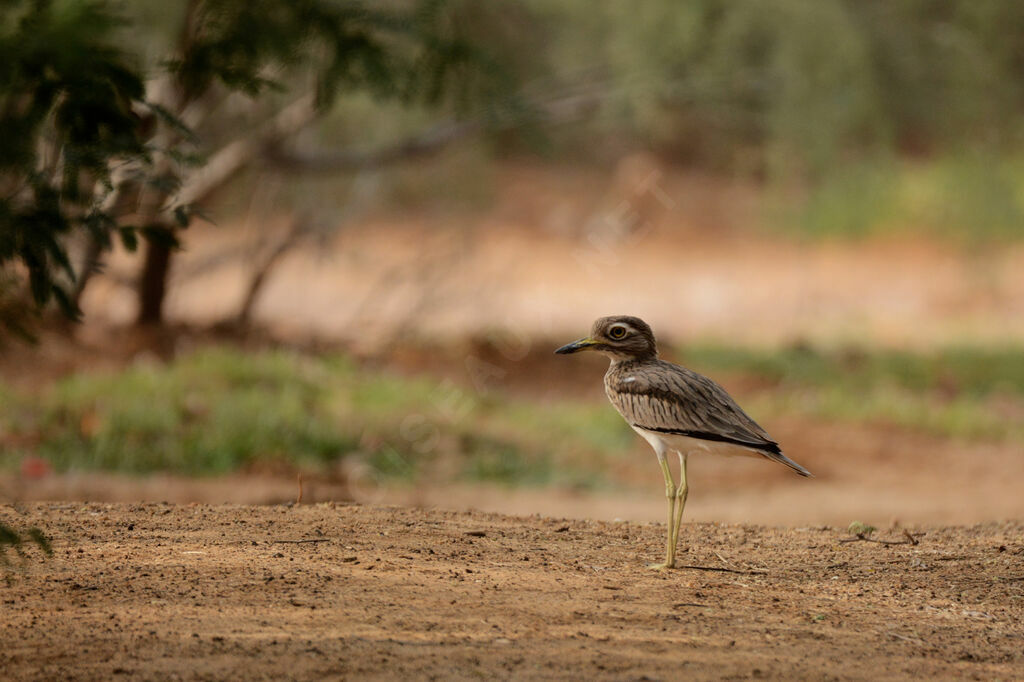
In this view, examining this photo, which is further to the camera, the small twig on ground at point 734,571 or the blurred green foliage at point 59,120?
the small twig on ground at point 734,571

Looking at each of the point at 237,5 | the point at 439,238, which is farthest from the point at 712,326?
the point at 237,5

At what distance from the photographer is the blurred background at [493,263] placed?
745cm

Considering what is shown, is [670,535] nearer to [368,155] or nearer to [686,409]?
[686,409]

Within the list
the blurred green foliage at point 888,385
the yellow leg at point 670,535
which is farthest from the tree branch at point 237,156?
the yellow leg at point 670,535

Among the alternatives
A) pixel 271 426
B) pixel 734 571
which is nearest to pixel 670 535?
pixel 734 571

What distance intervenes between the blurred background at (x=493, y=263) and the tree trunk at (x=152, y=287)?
30 mm

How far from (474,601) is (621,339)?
1.19 meters

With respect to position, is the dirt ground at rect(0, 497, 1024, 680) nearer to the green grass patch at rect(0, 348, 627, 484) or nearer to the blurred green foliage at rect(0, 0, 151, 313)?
the blurred green foliage at rect(0, 0, 151, 313)

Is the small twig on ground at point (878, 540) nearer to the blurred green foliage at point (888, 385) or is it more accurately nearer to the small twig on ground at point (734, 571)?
the small twig on ground at point (734, 571)

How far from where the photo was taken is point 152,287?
13.7 m

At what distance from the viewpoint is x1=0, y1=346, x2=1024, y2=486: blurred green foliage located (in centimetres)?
977

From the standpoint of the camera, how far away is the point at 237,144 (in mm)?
14055

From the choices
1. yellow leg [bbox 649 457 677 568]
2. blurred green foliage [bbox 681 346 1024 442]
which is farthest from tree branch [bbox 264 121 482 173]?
yellow leg [bbox 649 457 677 568]

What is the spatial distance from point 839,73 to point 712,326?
5793 mm
